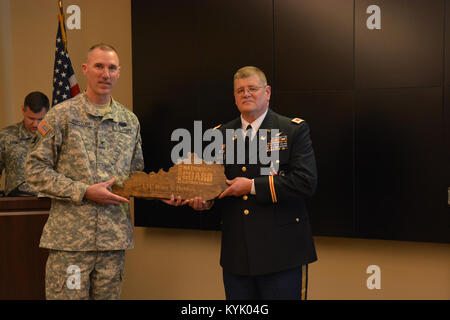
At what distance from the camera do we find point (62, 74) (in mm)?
3867

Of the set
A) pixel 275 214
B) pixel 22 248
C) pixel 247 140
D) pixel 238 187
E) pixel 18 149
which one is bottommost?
pixel 22 248

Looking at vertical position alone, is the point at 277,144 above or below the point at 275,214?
above

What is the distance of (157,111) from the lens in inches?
144

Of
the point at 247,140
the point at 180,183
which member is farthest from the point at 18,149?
the point at 247,140

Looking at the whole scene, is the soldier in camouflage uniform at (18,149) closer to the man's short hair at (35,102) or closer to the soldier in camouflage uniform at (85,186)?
the man's short hair at (35,102)

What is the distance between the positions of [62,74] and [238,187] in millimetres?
2287

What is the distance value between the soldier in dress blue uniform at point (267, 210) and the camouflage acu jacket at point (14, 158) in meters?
2.03

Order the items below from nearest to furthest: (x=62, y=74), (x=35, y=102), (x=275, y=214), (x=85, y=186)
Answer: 1. (x=275, y=214)
2. (x=85, y=186)
3. (x=35, y=102)
4. (x=62, y=74)

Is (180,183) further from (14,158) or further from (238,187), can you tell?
(14,158)

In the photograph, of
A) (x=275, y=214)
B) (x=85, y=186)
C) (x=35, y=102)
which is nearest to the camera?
(x=275, y=214)

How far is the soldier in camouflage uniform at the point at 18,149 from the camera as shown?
3.72 m

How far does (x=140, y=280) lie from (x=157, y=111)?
145 centimetres

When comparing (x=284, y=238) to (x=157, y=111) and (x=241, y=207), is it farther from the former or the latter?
(x=157, y=111)

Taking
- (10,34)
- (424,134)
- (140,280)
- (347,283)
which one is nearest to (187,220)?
(140,280)
